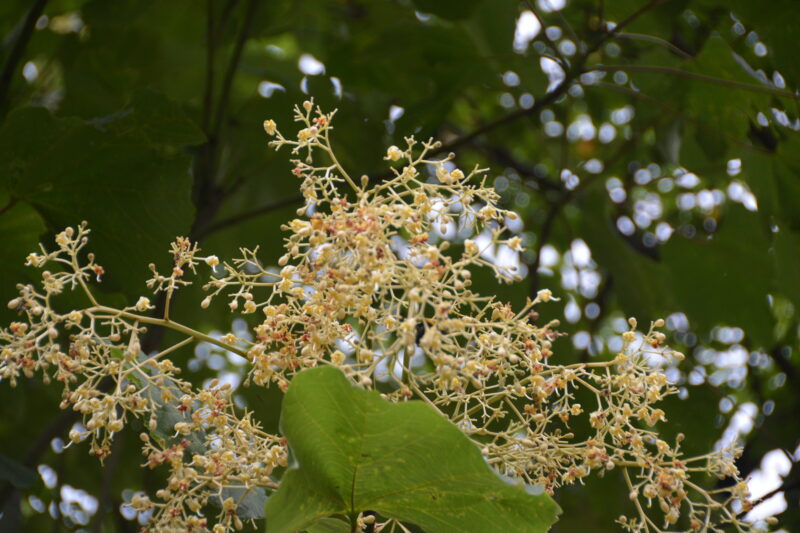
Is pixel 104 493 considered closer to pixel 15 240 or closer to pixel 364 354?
pixel 15 240

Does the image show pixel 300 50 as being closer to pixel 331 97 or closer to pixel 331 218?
pixel 331 97

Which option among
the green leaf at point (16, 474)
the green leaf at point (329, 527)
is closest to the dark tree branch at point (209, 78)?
the green leaf at point (16, 474)

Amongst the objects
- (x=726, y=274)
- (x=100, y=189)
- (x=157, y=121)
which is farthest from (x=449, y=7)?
(x=726, y=274)

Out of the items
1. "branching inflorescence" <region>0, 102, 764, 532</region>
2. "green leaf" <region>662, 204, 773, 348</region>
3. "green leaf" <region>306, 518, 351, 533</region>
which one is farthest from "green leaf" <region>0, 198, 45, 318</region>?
"green leaf" <region>662, 204, 773, 348</region>

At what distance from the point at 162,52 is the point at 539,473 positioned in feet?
8.15

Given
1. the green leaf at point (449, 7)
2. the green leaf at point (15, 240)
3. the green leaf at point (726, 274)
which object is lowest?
the green leaf at point (726, 274)

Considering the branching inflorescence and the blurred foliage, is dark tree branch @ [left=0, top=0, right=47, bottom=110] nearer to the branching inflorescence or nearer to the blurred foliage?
the blurred foliage

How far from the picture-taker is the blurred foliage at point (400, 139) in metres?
2.03

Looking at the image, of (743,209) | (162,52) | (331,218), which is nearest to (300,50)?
(162,52)

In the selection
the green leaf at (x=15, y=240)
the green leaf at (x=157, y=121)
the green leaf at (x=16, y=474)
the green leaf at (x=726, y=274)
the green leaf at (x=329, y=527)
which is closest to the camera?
the green leaf at (x=329, y=527)

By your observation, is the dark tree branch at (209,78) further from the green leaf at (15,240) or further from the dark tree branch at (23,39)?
the green leaf at (15,240)

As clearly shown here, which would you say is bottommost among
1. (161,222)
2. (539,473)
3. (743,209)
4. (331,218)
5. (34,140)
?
(743,209)

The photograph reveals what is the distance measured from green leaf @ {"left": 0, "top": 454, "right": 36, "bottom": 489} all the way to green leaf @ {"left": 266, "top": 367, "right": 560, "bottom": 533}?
967 millimetres

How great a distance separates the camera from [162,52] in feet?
10.5
